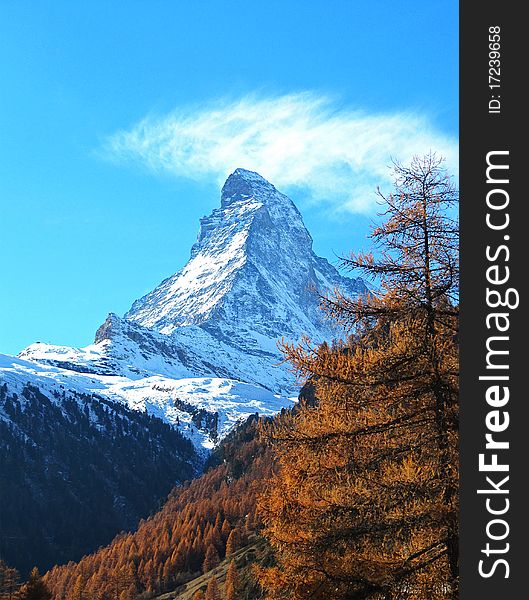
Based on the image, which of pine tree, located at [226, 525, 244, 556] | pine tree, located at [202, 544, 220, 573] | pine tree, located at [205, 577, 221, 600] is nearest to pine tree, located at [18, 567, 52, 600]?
pine tree, located at [205, 577, 221, 600]

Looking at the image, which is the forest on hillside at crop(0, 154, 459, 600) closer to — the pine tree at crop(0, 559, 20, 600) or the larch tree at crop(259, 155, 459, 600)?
the larch tree at crop(259, 155, 459, 600)

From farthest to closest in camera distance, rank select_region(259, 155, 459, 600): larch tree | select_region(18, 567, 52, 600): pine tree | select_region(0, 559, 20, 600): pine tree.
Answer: select_region(0, 559, 20, 600): pine tree
select_region(18, 567, 52, 600): pine tree
select_region(259, 155, 459, 600): larch tree

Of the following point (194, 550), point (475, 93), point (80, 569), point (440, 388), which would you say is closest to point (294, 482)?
point (440, 388)

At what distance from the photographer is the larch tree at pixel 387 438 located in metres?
10.1

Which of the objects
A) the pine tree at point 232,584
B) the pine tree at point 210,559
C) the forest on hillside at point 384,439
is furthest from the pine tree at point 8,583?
the pine tree at point 210,559

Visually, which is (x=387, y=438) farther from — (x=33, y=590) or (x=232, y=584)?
(x=232, y=584)

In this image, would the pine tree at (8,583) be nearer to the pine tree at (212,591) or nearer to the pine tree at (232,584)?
the pine tree at (232,584)

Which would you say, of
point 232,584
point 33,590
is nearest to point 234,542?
point 232,584

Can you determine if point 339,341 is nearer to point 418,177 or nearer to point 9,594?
point 418,177

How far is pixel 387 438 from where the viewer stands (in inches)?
432

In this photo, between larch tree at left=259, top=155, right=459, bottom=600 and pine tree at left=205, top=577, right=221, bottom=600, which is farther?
pine tree at left=205, top=577, right=221, bottom=600

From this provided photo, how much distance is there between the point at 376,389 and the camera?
11000 mm

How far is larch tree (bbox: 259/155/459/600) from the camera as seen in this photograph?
396 inches

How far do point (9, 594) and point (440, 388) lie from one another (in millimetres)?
47037
